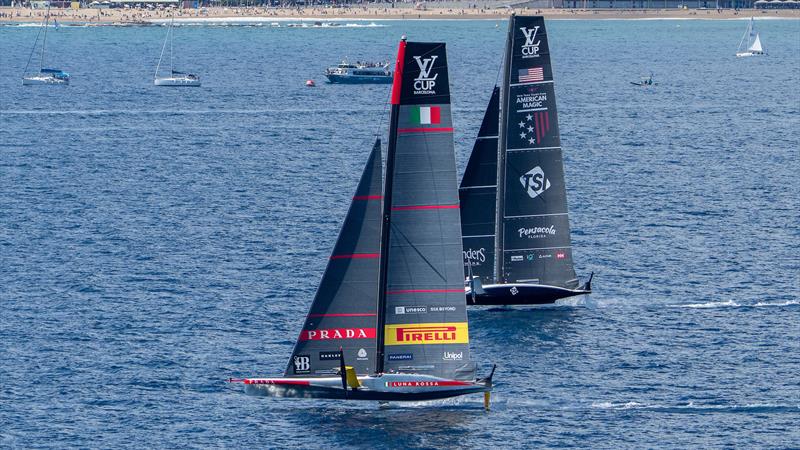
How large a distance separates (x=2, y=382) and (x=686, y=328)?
117 ft

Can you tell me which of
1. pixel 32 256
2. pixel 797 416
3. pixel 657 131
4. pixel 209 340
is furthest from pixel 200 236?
pixel 657 131

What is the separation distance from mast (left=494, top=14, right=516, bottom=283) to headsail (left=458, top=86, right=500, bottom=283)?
0.85 feet

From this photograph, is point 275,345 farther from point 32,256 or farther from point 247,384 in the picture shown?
point 32,256

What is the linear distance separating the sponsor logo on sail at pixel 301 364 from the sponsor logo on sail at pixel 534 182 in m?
20.8

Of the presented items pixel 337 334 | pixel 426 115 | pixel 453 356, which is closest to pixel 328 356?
pixel 337 334

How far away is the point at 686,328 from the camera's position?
79.6m

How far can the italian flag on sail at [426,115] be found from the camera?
57.8 metres

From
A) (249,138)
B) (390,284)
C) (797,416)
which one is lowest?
(797,416)

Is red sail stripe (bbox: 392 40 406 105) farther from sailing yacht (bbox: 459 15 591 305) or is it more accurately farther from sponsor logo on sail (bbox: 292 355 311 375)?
sailing yacht (bbox: 459 15 591 305)

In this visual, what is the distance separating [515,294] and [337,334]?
20.4 meters

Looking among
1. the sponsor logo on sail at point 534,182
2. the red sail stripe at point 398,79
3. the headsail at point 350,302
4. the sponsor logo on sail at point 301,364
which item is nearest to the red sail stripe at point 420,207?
the headsail at point 350,302

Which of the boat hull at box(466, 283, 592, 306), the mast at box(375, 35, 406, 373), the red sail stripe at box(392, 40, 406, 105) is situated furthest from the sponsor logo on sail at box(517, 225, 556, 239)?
the red sail stripe at box(392, 40, 406, 105)

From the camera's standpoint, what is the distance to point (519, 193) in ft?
256

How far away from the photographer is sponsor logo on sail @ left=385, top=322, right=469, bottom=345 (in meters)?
60.4
